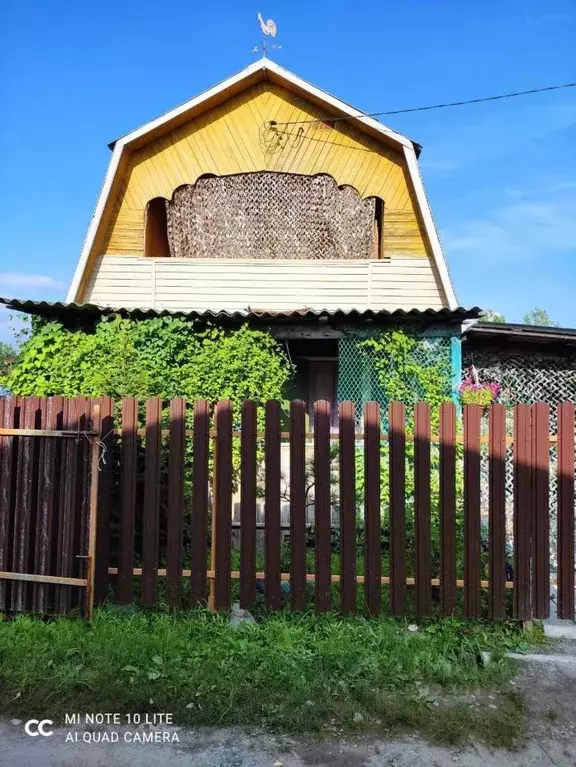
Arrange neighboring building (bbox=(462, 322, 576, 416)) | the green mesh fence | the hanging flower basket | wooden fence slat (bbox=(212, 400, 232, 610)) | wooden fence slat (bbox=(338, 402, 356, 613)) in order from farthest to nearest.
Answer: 1. neighboring building (bbox=(462, 322, 576, 416))
2. the green mesh fence
3. the hanging flower basket
4. wooden fence slat (bbox=(212, 400, 232, 610))
5. wooden fence slat (bbox=(338, 402, 356, 613))

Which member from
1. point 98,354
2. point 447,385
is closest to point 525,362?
point 447,385

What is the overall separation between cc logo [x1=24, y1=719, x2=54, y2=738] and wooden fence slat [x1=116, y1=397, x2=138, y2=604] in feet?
4.32

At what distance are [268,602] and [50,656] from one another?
160cm

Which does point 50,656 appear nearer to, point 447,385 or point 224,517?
point 224,517

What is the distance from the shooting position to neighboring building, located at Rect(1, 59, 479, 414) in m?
9.75

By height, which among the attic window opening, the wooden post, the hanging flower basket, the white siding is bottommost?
the wooden post

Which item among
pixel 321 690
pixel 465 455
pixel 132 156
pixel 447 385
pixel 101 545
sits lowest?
pixel 321 690

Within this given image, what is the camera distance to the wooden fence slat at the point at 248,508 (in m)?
4.48

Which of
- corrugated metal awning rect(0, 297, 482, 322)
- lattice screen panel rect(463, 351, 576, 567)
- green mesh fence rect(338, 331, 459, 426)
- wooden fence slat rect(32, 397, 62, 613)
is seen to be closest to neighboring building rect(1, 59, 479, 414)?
green mesh fence rect(338, 331, 459, 426)

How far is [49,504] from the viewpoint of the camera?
181 inches

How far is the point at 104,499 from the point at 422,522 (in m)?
2.58

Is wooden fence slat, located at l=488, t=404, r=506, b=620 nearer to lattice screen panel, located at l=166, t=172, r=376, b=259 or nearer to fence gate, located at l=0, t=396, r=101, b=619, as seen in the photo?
fence gate, located at l=0, t=396, r=101, b=619

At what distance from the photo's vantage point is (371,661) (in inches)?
148

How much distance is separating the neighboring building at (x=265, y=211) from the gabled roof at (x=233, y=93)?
0.02 m
